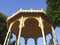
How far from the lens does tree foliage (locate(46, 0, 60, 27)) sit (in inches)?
1040

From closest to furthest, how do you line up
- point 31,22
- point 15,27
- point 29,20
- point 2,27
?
point 29,20 → point 31,22 → point 15,27 → point 2,27

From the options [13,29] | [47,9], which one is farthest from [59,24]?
[13,29]

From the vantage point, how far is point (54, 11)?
26.8 meters

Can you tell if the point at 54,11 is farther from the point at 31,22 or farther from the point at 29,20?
the point at 31,22

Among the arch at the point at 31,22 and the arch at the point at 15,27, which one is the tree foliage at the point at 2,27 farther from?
the arch at the point at 31,22

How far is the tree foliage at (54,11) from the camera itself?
86.7 ft

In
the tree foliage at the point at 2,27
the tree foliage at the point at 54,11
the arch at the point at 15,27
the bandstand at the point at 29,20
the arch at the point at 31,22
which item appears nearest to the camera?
the tree foliage at the point at 54,11

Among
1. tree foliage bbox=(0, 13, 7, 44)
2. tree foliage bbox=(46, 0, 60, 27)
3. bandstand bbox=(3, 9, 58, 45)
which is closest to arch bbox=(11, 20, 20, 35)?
bandstand bbox=(3, 9, 58, 45)

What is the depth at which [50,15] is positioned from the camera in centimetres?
2738

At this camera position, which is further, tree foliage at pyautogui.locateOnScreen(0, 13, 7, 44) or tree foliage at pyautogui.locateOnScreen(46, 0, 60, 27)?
tree foliage at pyautogui.locateOnScreen(0, 13, 7, 44)

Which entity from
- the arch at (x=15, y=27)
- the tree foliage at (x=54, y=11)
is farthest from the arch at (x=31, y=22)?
the tree foliage at (x=54, y=11)

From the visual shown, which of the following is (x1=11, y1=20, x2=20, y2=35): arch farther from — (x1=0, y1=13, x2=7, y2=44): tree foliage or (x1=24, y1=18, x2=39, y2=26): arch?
(x1=0, y1=13, x2=7, y2=44): tree foliage

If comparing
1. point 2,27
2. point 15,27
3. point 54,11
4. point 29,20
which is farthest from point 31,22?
point 2,27

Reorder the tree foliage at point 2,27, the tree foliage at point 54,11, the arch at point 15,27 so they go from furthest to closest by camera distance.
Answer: the tree foliage at point 2,27, the arch at point 15,27, the tree foliage at point 54,11
